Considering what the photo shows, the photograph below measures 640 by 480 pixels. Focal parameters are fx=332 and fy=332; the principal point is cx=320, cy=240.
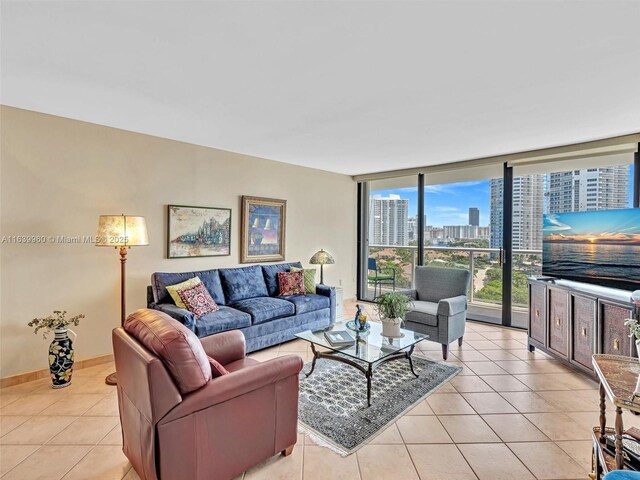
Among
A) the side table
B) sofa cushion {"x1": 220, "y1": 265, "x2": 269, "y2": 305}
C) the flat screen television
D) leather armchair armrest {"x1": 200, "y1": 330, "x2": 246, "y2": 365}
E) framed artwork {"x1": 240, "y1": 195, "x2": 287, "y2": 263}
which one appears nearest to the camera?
the side table

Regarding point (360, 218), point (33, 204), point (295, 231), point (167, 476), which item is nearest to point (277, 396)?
point (167, 476)

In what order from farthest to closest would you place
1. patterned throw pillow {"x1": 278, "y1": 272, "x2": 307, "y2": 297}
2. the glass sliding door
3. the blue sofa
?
1. the glass sliding door
2. patterned throw pillow {"x1": 278, "y1": 272, "x2": 307, "y2": 297}
3. the blue sofa

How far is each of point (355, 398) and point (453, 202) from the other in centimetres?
373

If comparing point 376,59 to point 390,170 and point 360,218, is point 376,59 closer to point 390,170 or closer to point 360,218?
point 390,170

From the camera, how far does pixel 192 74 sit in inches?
A: 89.1

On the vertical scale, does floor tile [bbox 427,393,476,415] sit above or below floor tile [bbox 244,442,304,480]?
above

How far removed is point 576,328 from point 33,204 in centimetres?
517

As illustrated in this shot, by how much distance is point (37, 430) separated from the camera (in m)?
2.30

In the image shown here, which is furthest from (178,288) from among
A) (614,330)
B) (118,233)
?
(614,330)

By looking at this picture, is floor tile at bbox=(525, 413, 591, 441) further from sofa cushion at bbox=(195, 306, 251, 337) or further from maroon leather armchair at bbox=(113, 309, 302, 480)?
sofa cushion at bbox=(195, 306, 251, 337)

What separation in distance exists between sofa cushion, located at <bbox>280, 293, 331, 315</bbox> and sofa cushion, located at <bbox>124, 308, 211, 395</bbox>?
2459 mm

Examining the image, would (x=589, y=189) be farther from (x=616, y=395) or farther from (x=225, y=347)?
(x=225, y=347)

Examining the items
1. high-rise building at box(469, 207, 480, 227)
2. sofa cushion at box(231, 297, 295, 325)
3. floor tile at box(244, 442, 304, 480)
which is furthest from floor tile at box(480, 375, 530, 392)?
high-rise building at box(469, 207, 480, 227)

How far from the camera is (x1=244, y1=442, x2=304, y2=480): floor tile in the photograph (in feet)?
6.16
